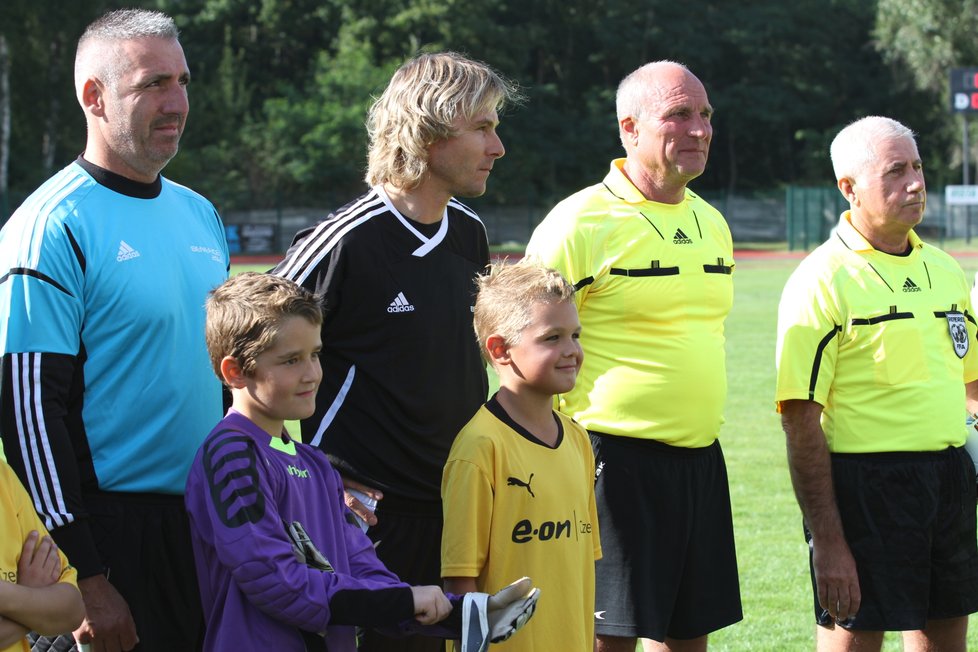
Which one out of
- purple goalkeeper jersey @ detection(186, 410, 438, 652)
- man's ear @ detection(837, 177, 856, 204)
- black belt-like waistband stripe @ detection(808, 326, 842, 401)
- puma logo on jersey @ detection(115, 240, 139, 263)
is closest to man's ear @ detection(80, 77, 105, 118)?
puma logo on jersey @ detection(115, 240, 139, 263)

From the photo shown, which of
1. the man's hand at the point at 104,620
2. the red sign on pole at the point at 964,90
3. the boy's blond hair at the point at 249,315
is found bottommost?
the man's hand at the point at 104,620

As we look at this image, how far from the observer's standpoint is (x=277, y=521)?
2963mm

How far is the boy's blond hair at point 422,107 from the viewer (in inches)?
145

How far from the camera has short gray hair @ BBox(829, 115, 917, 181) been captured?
4309 millimetres

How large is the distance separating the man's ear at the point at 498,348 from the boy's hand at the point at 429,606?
91 cm

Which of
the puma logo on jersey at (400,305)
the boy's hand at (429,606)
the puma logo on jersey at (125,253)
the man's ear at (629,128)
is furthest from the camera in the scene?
the man's ear at (629,128)

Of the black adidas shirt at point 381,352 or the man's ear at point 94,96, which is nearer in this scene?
the man's ear at point 94,96

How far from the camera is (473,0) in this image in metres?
52.2

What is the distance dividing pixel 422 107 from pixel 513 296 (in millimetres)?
650

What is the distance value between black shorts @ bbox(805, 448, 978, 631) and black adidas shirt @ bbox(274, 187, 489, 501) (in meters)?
1.51

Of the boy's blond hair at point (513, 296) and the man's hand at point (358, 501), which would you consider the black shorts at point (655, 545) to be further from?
the man's hand at point (358, 501)

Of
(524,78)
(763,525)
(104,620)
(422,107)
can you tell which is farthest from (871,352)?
(524,78)

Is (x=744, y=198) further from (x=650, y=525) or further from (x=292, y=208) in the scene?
(x=650, y=525)

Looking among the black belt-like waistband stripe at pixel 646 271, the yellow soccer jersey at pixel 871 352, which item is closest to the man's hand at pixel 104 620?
the black belt-like waistband stripe at pixel 646 271
